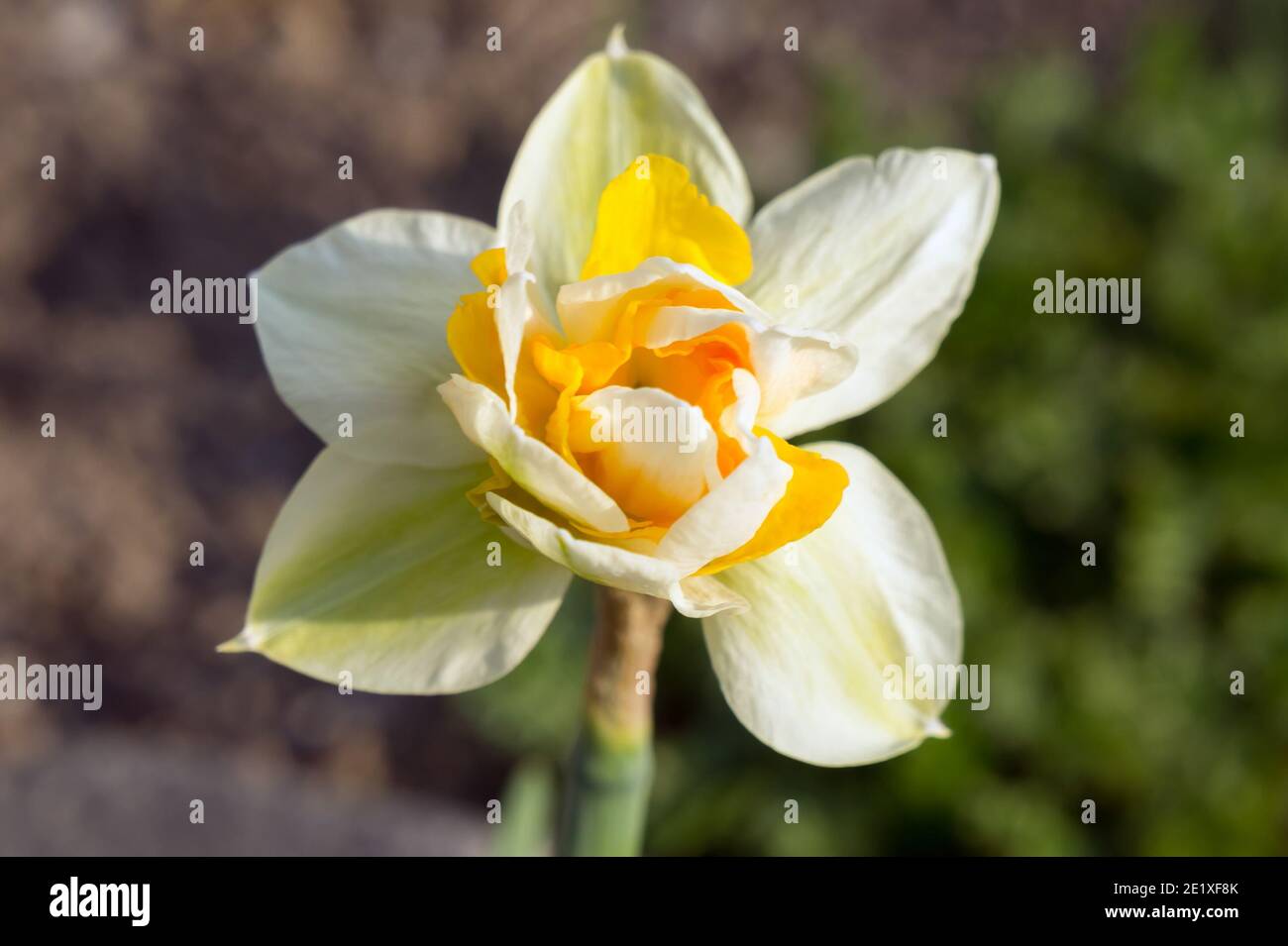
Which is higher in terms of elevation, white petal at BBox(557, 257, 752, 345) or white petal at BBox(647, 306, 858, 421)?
white petal at BBox(557, 257, 752, 345)

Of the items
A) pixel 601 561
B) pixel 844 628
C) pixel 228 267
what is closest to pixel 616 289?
pixel 601 561

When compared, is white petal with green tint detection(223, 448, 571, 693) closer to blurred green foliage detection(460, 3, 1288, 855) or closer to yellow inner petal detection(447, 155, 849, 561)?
yellow inner petal detection(447, 155, 849, 561)

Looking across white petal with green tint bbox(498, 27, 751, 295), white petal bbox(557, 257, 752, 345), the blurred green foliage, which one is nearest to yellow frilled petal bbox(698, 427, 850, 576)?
white petal bbox(557, 257, 752, 345)

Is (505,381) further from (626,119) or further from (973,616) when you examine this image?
(973,616)

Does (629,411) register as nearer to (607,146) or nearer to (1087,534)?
(607,146)

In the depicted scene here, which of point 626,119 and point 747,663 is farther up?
point 626,119

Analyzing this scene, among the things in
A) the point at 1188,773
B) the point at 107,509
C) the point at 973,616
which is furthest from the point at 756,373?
the point at 107,509
